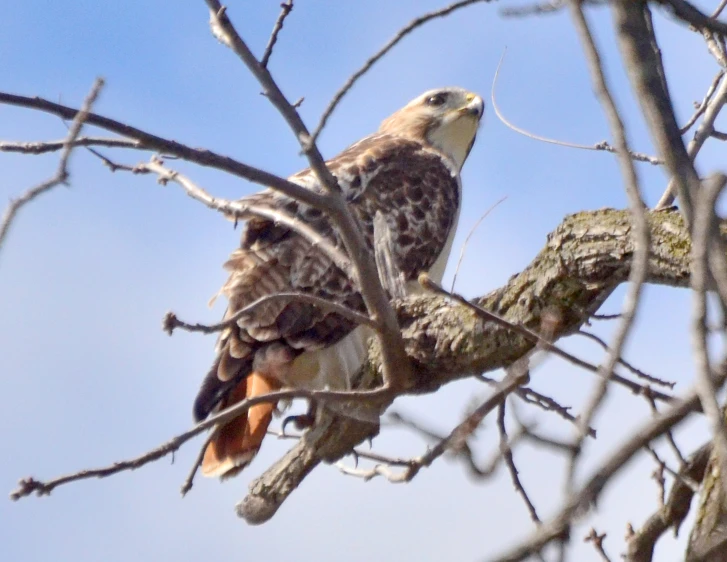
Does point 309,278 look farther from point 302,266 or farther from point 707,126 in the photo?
point 707,126

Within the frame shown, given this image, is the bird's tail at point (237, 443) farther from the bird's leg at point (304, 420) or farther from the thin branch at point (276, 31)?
the thin branch at point (276, 31)

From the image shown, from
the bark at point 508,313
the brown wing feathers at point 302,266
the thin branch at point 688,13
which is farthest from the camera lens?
the brown wing feathers at point 302,266

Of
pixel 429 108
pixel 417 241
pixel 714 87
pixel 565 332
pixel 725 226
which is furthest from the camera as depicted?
pixel 429 108

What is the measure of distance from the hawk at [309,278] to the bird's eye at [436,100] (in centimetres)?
64

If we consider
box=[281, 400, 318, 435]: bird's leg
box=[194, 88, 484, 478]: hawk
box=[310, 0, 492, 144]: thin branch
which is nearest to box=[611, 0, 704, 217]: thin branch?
box=[310, 0, 492, 144]: thin branch

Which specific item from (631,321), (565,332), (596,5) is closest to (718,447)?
(631,321)

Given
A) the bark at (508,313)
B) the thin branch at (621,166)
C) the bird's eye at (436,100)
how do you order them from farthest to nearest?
1. the bird's eye at (436,100)
2. the bark at (508,313)
3. the thin branch at (621,166)

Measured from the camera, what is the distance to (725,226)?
2912 mm

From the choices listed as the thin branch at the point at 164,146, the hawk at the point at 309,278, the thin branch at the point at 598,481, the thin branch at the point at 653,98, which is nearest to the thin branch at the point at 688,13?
the thin branch at the point at 653,98

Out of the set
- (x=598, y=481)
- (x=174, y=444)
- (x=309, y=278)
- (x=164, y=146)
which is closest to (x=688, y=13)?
(x=598, y=481)

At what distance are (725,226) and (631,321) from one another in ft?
5.14

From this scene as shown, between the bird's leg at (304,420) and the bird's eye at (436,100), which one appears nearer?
the bird's leg at (304,420)

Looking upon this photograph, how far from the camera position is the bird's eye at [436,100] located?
6488mm

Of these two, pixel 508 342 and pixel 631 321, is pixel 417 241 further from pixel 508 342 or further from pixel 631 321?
pixel 631 321
